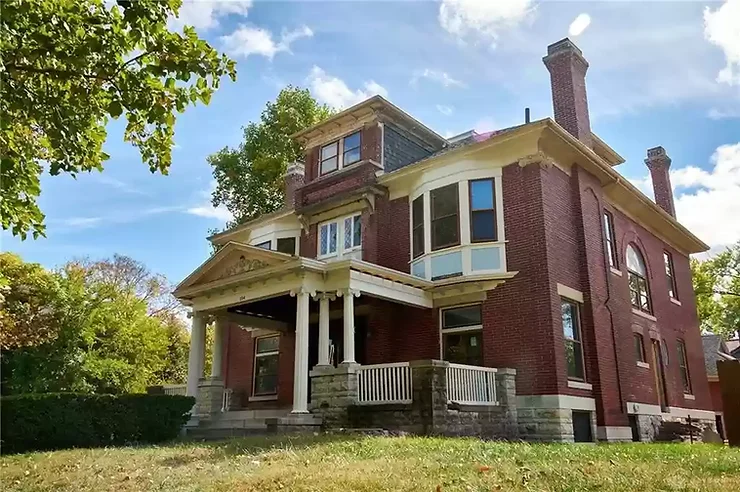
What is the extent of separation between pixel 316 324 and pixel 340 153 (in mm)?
5108

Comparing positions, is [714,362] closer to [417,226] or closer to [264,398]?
[417,226]

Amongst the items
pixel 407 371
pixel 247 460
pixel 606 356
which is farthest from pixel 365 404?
pixel 606 356

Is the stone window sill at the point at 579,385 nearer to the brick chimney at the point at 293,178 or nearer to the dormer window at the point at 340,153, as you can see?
the dormer window at the point at 340,153

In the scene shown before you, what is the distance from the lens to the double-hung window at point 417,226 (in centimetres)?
1583

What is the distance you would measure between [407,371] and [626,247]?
8954mm

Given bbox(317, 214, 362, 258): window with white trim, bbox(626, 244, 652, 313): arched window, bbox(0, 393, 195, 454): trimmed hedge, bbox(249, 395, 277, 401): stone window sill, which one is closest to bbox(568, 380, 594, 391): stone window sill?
bbox(626, 244, 652, 313): arched window

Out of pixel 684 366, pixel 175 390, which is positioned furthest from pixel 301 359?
pixel 684 366

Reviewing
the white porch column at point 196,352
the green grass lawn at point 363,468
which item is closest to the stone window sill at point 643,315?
the green grass lawn at point 363,468

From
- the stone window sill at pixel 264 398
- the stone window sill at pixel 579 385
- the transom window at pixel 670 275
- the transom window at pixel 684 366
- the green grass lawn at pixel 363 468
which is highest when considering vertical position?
the transom window at pixel 670 275

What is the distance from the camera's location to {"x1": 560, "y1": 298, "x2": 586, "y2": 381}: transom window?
1379 centimetres

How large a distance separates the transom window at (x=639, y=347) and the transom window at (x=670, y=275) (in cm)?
442

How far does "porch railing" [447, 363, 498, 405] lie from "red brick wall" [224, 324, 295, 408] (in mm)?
6709

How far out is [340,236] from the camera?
59.0 feet

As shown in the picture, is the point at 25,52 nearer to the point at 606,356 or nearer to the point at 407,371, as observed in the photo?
the point at 407,371
